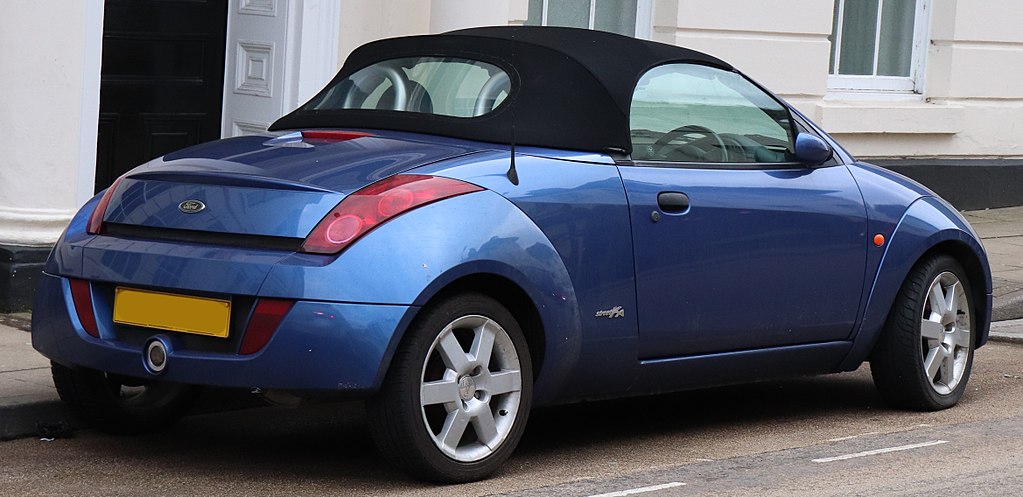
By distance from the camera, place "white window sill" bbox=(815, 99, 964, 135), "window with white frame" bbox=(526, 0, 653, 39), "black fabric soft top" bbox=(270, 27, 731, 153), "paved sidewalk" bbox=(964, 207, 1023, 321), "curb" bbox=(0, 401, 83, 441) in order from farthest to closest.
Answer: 1. "white window sill" bbox=(815, 99, 964, 135)
2. "window with white frame" bbox=(526, 0, 653, 39)
3. "paved sidewalk" bbox=(964, 207, 1023, 321)
4. "curb" bbox=(0, 401, 83, 441)
5. "black fabric soft top" bbox=(270, 27, 731, 153)

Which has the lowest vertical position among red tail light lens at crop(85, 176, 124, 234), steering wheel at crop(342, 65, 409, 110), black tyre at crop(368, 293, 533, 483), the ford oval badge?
black tyre at crop(368, 293, 533, 483)

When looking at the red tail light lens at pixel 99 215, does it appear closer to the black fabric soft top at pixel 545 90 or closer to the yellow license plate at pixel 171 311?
the yellow license plate at pixel 171 311

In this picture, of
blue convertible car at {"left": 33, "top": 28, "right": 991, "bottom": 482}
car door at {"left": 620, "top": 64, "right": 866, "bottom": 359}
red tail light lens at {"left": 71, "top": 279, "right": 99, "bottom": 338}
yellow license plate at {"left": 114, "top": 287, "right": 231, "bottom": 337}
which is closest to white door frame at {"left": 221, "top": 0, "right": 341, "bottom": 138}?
blue convertible car at {"left": 33, "top": 28, "right": 991, "bottom": 482}

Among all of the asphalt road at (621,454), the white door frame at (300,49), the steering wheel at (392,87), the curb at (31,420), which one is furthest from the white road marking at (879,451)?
the white door frame at (300,49)

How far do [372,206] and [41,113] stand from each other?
3676mm

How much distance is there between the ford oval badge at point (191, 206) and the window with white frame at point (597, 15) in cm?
680

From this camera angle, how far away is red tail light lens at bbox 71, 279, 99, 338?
5049mm

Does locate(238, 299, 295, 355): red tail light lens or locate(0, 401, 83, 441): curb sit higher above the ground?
locate(238, 299, 295, 355): red tail light lens

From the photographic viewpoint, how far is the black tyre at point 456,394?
4.82 metres

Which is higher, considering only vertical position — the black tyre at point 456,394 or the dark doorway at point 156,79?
the dark doorway at point 156,79

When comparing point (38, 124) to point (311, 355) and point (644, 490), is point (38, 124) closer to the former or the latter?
point (311, 355)

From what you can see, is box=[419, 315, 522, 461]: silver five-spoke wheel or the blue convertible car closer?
the blue convertible car

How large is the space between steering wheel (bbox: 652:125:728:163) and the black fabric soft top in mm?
203

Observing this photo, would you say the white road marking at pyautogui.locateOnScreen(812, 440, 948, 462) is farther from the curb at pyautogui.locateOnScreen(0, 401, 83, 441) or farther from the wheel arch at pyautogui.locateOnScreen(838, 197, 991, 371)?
the curb at pyautogui.locateOnScreen(0, 401, 83, 441)
